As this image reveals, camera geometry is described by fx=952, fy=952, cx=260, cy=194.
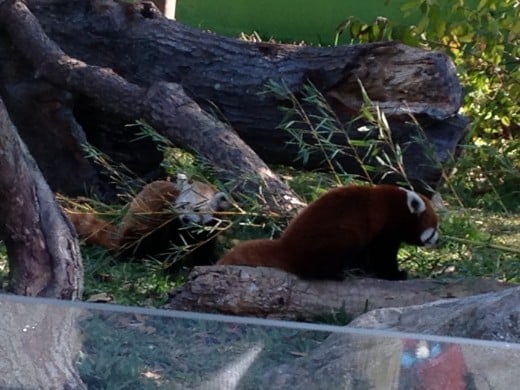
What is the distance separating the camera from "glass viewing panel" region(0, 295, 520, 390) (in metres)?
1.57

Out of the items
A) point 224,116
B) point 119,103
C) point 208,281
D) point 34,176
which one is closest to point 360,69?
point 224,116

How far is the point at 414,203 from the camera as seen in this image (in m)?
4.15

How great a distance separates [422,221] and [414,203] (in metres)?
0.10

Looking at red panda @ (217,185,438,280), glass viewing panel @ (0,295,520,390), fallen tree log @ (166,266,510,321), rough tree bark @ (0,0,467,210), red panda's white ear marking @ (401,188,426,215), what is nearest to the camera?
glass viewing panel @ (0,295,520,390)

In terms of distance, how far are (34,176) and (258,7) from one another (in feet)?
20.3

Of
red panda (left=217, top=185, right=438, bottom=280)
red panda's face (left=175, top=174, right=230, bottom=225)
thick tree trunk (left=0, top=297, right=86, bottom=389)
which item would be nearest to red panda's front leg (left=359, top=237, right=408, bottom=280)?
red panda (left=217, top=185, right=438, bottom=280)

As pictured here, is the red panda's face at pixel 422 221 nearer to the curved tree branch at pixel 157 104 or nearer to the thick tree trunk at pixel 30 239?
the curved tree branch at pixel 157 104

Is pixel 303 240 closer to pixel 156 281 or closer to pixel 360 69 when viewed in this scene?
pixel 156 281

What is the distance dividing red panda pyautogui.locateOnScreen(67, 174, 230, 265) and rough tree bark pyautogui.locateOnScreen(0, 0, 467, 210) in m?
0.19

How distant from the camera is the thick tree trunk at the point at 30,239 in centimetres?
313

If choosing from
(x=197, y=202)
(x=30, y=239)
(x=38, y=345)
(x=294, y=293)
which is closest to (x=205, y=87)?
(x=197, y=202)

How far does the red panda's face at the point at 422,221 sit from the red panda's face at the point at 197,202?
82 cm

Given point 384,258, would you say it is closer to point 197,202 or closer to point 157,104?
point 197,202

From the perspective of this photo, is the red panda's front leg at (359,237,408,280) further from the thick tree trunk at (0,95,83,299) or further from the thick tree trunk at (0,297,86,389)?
the thick tree trunk at (0,297,86,389)
